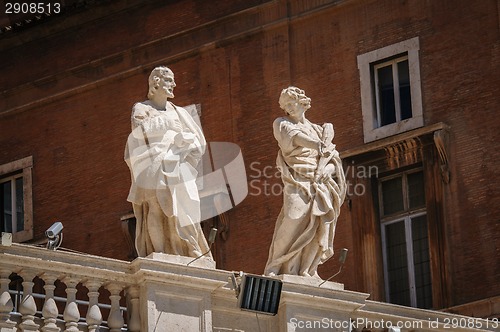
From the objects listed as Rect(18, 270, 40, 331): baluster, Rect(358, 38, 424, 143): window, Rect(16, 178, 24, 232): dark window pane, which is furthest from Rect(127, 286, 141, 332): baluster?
Rect(16, 178, 24, 232): dark window pane

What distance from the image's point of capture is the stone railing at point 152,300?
21203mm

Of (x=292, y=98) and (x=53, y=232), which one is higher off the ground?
(x=292, y=98)

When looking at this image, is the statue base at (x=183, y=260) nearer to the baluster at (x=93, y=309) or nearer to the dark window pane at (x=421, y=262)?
the baluster at (x=93, y=309)

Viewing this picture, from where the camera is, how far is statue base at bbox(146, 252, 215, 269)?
71.6 ft

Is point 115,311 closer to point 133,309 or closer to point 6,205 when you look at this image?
point 133,309

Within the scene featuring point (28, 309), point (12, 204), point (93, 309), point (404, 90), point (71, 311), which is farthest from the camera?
point (12, 204)

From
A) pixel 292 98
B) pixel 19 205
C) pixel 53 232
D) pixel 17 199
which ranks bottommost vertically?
pixel 53 232

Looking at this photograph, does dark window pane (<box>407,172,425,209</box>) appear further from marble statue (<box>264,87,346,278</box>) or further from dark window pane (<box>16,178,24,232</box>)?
marble statue (<box>264,87,346,278</box>)

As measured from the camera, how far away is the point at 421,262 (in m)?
31.1

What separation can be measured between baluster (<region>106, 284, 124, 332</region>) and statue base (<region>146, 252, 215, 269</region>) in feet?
1.42

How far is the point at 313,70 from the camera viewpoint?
33.0 meters

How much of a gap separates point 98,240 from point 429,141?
549 cm

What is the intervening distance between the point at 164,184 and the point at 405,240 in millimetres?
9664

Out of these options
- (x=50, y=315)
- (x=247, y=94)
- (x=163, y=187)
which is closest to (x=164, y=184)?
(x=163, y=187)
